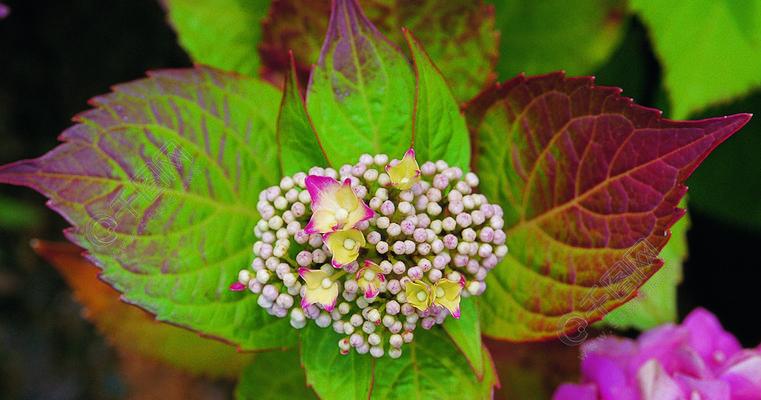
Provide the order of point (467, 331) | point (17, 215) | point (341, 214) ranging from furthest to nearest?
point (17, 215) → point (467, 331) → point (341, 214)

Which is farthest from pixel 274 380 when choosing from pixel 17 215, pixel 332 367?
pixel 17 215

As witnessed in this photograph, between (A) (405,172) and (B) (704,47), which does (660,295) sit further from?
(A) (405,172)

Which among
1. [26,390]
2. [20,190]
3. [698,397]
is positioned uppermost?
[698,397]

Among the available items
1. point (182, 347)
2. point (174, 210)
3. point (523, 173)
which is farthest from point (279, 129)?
point (182, 347)

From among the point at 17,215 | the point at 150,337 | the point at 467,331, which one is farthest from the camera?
the point at 17,215

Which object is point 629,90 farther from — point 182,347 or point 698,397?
point 182,347

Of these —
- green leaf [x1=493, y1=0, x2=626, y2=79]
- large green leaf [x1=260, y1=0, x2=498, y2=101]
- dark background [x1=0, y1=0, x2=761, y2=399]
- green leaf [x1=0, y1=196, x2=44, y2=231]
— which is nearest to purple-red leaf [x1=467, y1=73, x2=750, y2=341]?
large green leaf [x1=260, y1=0, x2=498, y2=101]
